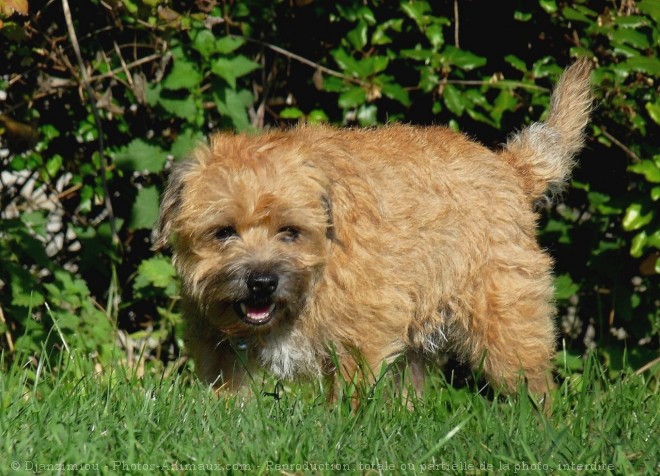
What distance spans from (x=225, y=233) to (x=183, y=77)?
4.66 feet

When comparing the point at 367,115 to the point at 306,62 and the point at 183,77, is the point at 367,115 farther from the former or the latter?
the point at 183,77

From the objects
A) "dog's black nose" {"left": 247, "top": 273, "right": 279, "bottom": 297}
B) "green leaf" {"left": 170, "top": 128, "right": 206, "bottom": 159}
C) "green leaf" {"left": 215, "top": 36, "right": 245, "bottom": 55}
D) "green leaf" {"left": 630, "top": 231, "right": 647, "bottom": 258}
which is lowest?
"green leaf" {"left": 630, "top": 231, "right": 647, "bottom": 258}

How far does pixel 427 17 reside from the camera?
5551mm

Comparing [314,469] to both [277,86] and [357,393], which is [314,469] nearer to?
[357,393]

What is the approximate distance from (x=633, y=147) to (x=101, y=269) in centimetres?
311

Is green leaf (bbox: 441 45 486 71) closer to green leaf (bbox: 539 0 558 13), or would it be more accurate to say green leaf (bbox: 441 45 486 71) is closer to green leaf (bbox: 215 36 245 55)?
green leaf (bbox: 539 0 558 13)

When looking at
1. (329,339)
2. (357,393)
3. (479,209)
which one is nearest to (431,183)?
(479,209)

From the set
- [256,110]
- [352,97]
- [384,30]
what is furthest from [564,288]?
[256,110]

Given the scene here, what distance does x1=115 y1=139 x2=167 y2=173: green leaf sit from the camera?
556 cm

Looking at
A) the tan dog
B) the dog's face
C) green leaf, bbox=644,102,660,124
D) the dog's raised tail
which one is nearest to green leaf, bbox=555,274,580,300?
the dog's raised tail

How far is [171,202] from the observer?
4340mm

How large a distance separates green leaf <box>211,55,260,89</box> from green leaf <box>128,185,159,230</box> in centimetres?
79

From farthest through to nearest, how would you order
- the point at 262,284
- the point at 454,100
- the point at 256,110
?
1. the point at 256,110
2. the point at 454,100
3. the point at 262,284

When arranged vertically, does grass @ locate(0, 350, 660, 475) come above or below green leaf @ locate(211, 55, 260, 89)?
below
